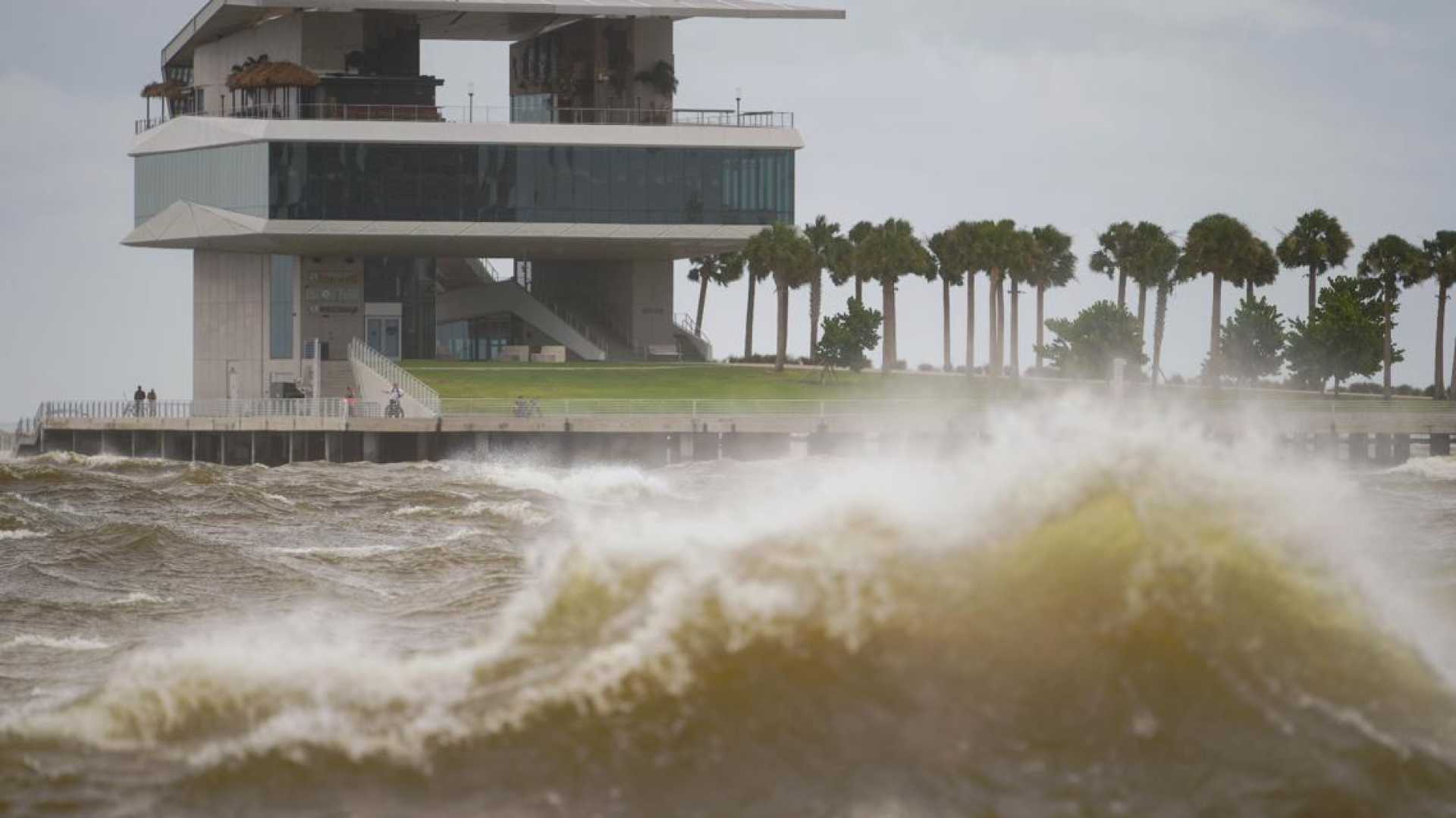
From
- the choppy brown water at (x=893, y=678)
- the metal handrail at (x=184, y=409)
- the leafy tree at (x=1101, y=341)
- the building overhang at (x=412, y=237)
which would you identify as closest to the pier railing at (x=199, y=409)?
the metal handrail at (x=184, y=409)

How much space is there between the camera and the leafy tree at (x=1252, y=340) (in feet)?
329

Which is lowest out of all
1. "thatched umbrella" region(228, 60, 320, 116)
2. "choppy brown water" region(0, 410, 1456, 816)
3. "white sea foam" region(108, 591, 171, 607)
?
"white sea foam" region(108, 591, 171, 607)

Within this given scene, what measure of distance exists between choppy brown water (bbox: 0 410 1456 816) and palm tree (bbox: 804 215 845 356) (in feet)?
273

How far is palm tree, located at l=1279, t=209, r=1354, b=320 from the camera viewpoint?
104 m

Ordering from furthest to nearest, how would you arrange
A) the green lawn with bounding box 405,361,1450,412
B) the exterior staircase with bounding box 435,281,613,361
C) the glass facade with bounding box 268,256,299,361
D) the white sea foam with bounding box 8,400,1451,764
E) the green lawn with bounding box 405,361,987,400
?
the exterior staircase with bounding box 435,281,613,361 < the glass facade with bounding box 268,256,299,361 < the green lawn with bounding box 405,361,1450,412 < the green lawn with bounding box 405,361,987,400 < the white sea foam with bounding box 8,400,1451,764

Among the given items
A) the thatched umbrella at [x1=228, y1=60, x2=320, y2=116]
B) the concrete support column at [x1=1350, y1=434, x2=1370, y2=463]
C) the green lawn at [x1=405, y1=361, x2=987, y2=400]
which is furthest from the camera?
the thatched umbrella at [x1=228, y1=60, x2=320, y2=116]

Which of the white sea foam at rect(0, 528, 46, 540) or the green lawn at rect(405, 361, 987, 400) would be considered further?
the green lawn at rect(405, 361, 987, 400)

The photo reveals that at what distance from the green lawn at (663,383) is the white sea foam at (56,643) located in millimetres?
53955

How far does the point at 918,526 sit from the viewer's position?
13586 mm

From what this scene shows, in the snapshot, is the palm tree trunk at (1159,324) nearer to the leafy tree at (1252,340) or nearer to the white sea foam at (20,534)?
the leafy tree at (1252,340)

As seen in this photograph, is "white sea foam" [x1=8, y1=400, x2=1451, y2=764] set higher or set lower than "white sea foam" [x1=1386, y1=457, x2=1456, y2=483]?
higher

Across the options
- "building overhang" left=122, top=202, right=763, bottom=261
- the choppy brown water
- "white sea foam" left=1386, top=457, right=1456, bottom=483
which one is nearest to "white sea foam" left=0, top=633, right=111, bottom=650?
the choppy brown water

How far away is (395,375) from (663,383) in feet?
36.7

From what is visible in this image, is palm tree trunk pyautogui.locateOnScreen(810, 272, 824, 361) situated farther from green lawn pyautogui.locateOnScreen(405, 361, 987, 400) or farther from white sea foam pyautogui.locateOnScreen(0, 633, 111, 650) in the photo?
white sea foam pyautogui.locateOnScreen(0, 633, 111, 650)
